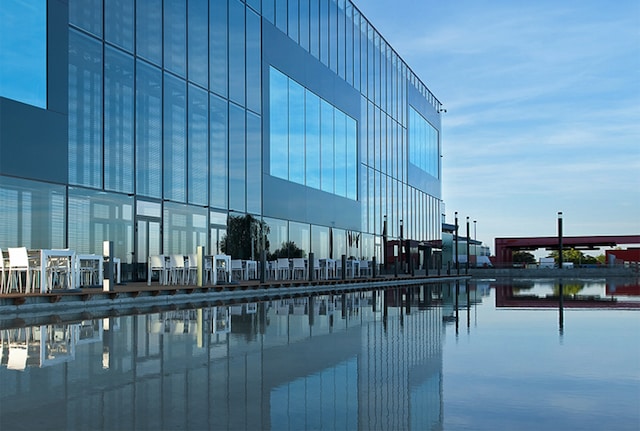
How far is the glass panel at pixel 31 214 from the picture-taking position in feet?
57.1

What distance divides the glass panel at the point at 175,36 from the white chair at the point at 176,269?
6.88 meters

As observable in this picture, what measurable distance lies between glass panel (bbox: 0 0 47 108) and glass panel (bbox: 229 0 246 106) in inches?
397

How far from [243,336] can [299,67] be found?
2651 centimetres

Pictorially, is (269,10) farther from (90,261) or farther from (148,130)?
(90,261)

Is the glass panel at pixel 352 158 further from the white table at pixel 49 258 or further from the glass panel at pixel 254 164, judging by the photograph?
the white table at pixel 49 258

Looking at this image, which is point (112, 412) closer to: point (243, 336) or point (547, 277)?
point (243, 336)

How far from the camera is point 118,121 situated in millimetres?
21344

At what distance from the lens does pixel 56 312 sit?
1407 cm

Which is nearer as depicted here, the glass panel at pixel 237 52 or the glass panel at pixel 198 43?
the glass panel at pixel 198 43

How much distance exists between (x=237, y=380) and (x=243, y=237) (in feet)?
74.5

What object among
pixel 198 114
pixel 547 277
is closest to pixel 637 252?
pixel 547 277

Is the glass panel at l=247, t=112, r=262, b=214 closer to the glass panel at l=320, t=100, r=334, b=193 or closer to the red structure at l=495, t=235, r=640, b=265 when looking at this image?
the glass panel at l=320, t=100, r=334, b=193

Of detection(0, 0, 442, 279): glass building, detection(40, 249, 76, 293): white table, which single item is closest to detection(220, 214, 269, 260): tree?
detection(0, 0, 442, 279): glass building

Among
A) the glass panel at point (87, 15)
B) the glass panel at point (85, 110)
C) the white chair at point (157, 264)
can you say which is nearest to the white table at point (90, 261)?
the white chair at point (157, 264)
